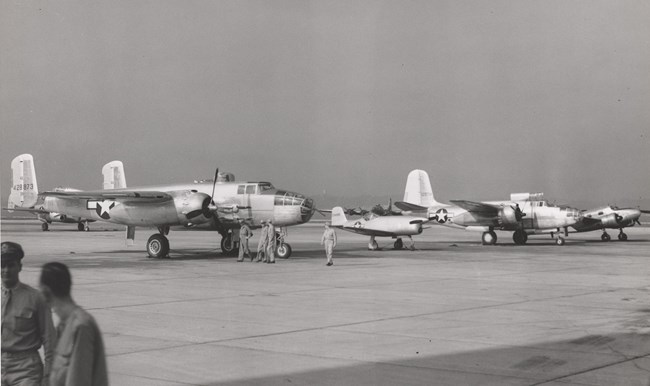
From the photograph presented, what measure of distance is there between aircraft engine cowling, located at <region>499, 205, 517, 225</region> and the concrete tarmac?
1725cm

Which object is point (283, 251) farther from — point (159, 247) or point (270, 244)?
point (159, 247)

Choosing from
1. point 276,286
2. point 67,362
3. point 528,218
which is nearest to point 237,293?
point 276,286

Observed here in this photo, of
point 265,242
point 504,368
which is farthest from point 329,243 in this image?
point 504,368

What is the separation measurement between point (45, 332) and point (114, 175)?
30.5 meters

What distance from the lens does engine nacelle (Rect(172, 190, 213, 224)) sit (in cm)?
2652

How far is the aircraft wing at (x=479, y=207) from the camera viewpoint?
40.4 m

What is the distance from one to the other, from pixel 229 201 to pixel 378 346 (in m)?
18.4

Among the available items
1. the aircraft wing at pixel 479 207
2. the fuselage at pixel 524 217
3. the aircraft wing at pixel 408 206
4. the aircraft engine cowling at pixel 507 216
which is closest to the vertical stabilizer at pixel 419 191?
the aircraft wing at pixel 408 206

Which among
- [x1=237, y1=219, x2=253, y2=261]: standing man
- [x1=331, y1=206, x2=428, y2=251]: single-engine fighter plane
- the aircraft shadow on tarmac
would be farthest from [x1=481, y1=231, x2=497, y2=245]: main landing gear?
the aircraft shadow on tarmac

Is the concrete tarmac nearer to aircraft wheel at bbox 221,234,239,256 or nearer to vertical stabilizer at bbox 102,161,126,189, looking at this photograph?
aircraft wheel at bbox 221,234,239,256

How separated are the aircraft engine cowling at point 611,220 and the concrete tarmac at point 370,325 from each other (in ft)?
80.3

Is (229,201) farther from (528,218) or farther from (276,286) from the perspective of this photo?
(528,218)

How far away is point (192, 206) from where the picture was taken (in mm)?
26531

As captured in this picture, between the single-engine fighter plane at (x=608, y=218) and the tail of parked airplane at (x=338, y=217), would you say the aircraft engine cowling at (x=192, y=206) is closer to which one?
the tail of parked airplane at (x=338, y=217)
